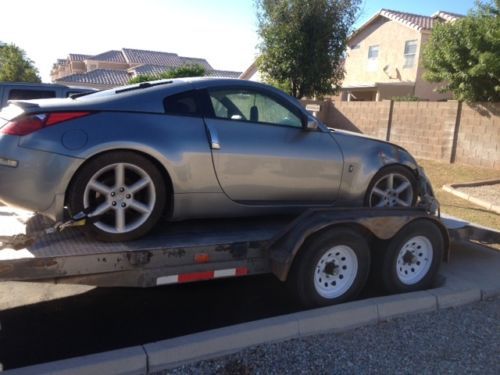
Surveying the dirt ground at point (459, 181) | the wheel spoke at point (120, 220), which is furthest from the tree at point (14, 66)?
the wheel spoke at point (120, 220)

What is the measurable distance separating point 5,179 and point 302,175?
250 centimetres

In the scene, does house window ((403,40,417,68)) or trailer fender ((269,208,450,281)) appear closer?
trailer fender ((269,208,450,281))

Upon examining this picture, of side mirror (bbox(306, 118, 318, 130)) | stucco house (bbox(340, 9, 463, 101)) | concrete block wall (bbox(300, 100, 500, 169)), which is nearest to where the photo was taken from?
side mirror (bbox(306, 118, 318, 130))

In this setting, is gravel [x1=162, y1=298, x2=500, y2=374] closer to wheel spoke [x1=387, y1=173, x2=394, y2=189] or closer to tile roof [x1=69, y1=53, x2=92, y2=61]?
wheel spoke [x1=387, y1=173, x2=394, y2=189]

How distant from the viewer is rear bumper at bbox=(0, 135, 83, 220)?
11.6 ft

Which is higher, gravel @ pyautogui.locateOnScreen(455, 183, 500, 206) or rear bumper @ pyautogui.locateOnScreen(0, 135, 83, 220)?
rear bumper @ pyautogui.locateOnScreen(0, 135, 83, 220)

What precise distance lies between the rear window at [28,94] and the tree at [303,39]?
31.2ft

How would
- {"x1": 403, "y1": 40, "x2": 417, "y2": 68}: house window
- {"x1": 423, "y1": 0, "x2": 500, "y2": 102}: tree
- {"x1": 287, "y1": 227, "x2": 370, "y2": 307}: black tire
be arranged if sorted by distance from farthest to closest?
{"x1": 403, "y1": 40, "x2": 417, "y2": 68}: house window
{"x1": 423, "y1": 0, "x2": 500, "y2": 102}: tree
{"x1": 287, "y1": 227, "x2": 370, "y2": 307}: black tire

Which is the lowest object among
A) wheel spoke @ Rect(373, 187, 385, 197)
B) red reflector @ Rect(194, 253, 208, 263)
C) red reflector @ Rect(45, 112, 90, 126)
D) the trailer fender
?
red reflector @ Rect(194, 253, 208, 263)

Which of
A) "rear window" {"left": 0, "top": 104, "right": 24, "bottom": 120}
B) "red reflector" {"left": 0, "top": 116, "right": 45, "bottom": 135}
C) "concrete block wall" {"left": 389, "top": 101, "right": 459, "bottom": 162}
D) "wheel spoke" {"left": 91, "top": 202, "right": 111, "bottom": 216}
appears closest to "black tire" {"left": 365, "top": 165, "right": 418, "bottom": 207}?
"wheel spoke" {"left": 91, "top": 202, "right": 111, "bottom": 216}

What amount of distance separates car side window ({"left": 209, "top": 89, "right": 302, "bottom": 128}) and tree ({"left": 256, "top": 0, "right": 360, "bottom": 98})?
1377 cm

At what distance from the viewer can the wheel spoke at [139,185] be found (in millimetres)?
3838

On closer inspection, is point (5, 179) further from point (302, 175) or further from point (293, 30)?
point (293, 30)

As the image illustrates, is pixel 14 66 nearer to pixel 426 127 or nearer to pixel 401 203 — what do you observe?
pixel 426 127
